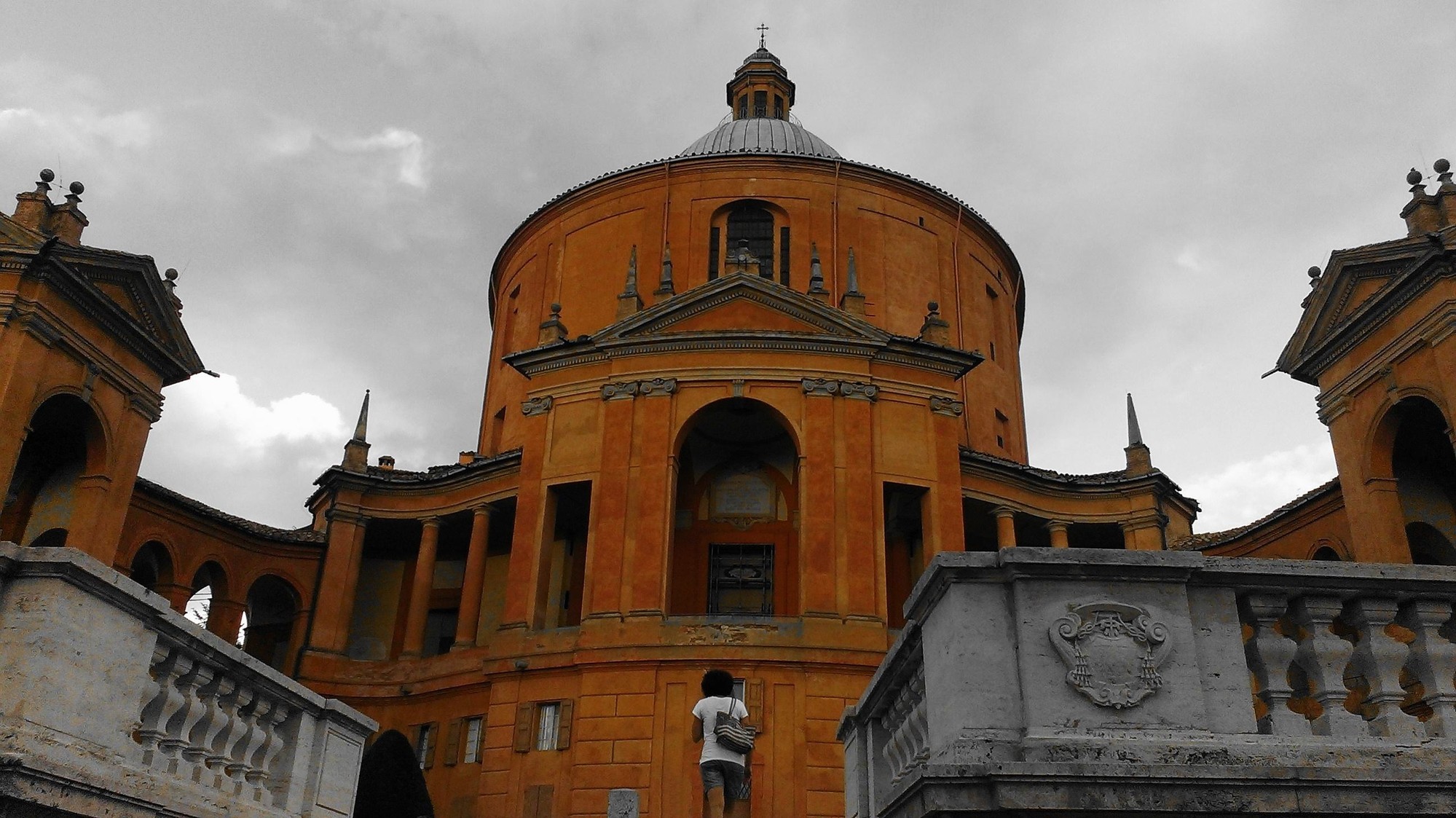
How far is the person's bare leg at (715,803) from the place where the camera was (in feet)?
27.7

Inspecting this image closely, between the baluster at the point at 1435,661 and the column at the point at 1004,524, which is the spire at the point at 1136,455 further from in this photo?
the baluster at the point at 1435,661

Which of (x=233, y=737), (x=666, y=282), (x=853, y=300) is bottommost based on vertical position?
(x=233, y=737)

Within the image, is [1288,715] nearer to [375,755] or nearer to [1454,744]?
[1454,744]

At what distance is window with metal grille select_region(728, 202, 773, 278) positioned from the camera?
1243 inches

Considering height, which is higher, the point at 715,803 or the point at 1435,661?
the point at 1435,661

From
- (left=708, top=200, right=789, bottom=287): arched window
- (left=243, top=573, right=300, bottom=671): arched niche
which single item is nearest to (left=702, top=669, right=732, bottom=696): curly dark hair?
(left=708, top=200, right=789, bottom=287): arched window

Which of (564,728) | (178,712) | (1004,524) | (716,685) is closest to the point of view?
(178,712)

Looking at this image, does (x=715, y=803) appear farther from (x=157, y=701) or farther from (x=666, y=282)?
(x=666, y=282)

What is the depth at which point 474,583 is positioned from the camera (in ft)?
90.3

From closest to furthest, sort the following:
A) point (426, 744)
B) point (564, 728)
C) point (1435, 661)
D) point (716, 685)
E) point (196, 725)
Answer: point (1435, 661) < point (196, 725) < point (716, 685) < point (564, 728) < point (426, 744)

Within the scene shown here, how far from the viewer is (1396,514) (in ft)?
67.1

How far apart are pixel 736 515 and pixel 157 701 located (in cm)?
2051

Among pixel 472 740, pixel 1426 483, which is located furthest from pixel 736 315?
pixel 1426 483

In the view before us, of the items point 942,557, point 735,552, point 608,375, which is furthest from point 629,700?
point 942,557
